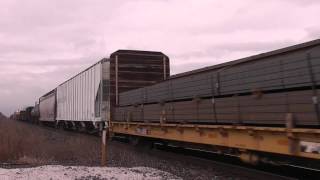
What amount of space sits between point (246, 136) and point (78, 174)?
3.45 m

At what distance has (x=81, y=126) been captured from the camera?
85.6 ft

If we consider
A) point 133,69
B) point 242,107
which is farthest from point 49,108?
point 242,107

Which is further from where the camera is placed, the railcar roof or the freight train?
the railcar roof

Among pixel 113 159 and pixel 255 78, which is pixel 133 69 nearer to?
pixel 113 159

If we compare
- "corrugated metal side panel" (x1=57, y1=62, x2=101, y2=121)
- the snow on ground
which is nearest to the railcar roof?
the snow on ground

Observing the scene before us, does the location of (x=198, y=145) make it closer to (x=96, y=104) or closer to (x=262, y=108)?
(x=262, y=108)

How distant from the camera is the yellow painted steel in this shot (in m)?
7.35

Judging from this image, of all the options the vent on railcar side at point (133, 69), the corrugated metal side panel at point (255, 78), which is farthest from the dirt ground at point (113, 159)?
the vent on railcar side at point (133, 69)

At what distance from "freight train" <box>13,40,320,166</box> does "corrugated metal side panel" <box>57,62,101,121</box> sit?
7.97 ft

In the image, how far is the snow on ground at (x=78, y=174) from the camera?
8.65 metres

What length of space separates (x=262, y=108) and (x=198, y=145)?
3523mm

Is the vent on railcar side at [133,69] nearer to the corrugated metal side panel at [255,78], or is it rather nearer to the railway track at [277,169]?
the corrugated metal side panel at [255,78]

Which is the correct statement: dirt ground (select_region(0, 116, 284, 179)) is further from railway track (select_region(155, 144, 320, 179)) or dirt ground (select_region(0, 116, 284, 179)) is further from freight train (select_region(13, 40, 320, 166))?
freight train (select_region(13, 40, 320, 166))

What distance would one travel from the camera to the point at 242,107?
8.98 m
